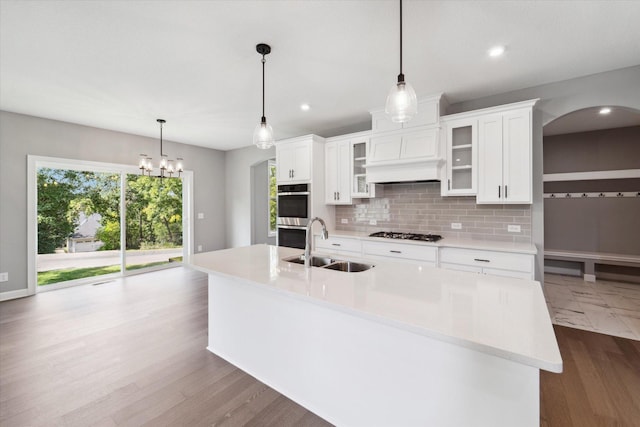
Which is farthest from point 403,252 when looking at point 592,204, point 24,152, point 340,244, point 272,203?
point 24,152

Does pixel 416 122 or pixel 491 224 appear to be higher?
pixel 416 122

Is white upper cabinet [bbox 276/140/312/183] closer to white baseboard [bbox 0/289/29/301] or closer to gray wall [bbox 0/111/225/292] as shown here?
gray wall [bbox 0/111/225/292]

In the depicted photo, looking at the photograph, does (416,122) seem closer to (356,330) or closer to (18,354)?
(356,330)

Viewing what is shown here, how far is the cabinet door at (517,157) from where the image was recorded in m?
2.87

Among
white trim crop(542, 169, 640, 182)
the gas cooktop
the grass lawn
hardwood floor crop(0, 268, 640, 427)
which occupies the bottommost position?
hardwood floor crop(0, 268, 640, 427)

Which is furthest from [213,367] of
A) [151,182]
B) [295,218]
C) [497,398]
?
[151,182]

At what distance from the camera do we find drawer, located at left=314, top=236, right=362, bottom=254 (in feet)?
12.6

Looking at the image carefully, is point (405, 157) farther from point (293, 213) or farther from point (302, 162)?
point (293, 213)

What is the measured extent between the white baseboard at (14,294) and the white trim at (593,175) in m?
7.77

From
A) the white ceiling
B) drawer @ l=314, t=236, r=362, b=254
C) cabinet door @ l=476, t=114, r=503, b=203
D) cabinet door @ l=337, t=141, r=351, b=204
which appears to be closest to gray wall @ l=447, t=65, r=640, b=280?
the white ceiling

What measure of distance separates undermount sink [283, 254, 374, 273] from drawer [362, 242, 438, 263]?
53.0 inches

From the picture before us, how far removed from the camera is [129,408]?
71.6 inches

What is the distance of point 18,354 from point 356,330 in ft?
9.97

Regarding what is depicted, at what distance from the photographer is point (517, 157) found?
2924 millimetres
